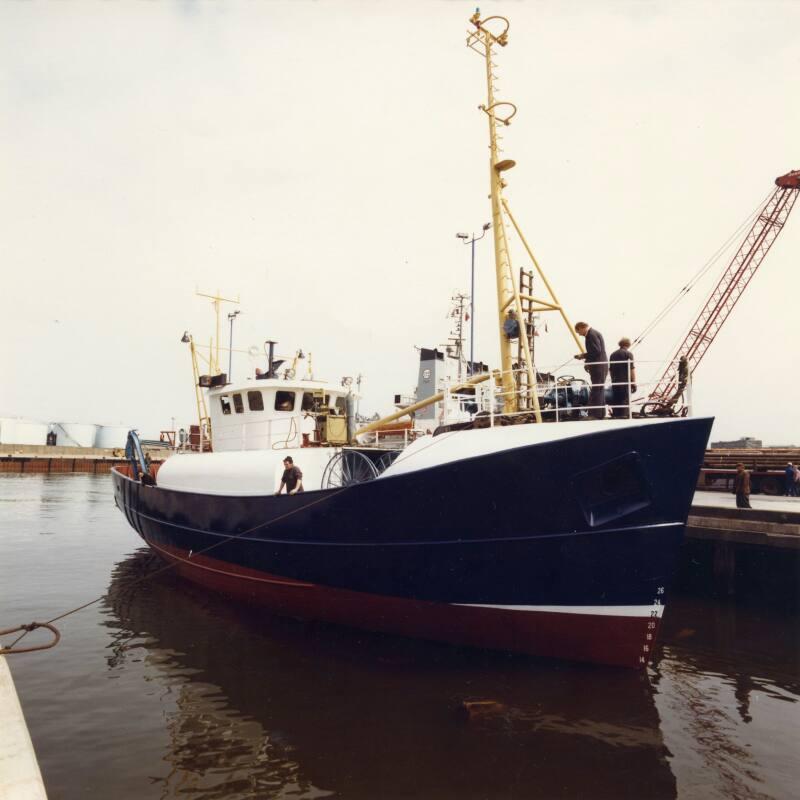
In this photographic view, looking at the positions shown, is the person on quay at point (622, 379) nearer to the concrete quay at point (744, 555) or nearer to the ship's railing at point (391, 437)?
the ship's railing at point (391, 437)

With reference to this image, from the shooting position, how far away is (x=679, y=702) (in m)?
7.69

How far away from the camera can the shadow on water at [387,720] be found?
5.71 metres

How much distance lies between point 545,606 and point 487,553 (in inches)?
42.8

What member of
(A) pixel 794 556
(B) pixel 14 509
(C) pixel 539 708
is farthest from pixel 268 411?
(B) pixel 14 509

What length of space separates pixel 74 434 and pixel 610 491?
88.5 meters

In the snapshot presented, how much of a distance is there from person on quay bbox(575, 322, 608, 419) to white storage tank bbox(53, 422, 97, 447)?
86.6 metres

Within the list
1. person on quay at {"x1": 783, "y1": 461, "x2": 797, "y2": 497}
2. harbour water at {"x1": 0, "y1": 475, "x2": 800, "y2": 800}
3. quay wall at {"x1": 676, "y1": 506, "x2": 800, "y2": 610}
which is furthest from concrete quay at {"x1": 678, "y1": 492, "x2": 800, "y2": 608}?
person on quay at {"x1": 783, "y1": 461, "x2": 797, "y2": 497}

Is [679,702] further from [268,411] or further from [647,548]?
[268,411]

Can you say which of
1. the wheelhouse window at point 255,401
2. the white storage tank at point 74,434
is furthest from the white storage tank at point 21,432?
the wheelhouse window at point 255,401

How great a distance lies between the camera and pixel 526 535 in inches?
308

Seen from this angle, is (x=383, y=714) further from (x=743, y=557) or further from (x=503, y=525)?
(x=743, y=557)

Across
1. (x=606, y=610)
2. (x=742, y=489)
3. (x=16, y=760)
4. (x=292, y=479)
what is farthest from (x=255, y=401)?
(x=742, y=489)

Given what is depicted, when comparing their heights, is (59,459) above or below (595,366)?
below

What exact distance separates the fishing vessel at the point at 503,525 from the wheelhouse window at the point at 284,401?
3.00 m
